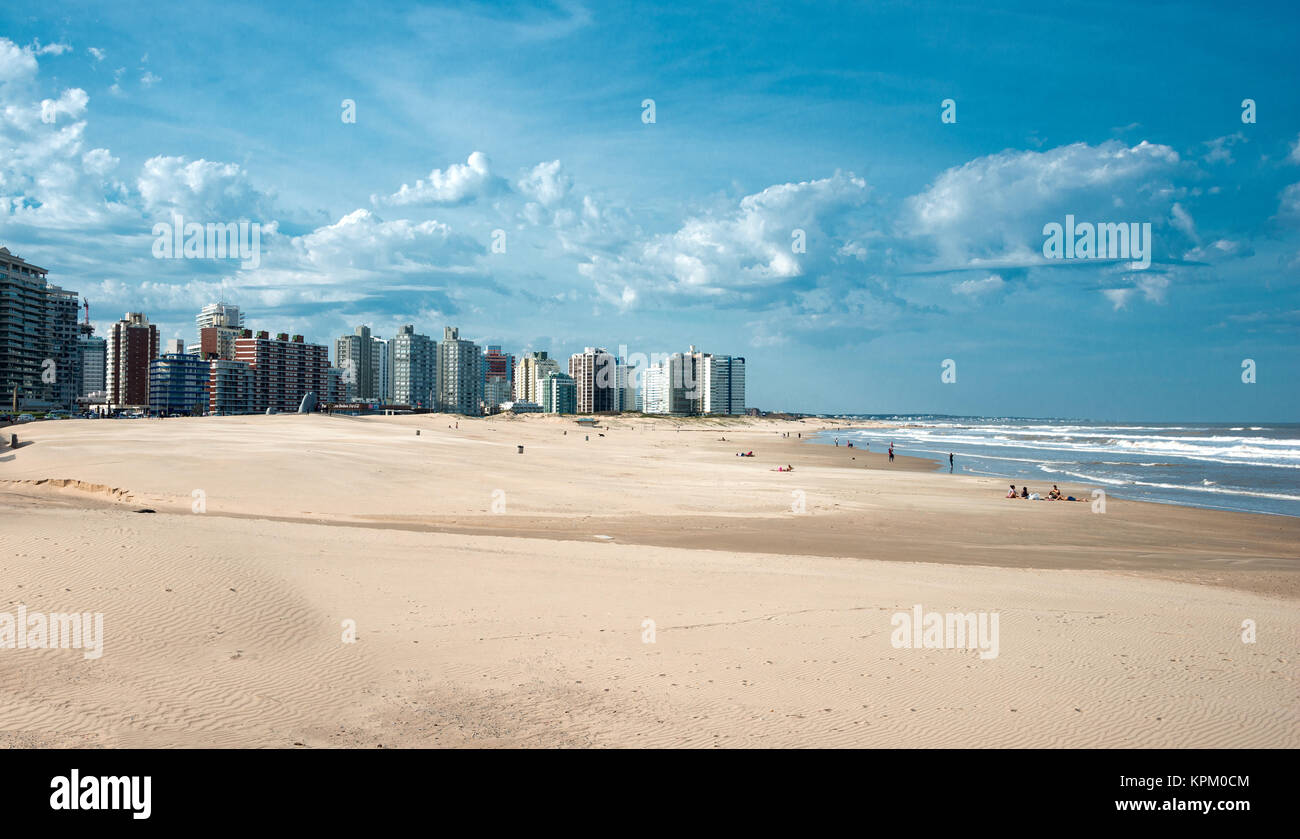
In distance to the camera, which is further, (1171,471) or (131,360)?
(131,360)

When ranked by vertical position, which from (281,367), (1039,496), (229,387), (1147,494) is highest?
(281,367)

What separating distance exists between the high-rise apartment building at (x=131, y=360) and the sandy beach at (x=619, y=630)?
189 metres

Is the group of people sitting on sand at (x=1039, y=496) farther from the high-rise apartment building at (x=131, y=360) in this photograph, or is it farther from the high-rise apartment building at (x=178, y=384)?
the high-rise apartment building at (x=131, y=360)

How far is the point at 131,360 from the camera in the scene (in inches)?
6978

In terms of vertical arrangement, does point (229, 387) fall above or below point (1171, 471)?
above

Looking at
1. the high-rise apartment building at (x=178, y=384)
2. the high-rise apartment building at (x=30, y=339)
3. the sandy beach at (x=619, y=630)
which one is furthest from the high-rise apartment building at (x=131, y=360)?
the sandy beach at (x=619, y=630)

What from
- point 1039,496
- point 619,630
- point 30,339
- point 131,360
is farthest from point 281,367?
point 619,630

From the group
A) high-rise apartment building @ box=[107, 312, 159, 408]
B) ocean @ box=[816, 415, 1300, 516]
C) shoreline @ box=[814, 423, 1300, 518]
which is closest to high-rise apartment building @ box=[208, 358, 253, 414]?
high-rise apartment building @ box=[107, 312, 159, 408]

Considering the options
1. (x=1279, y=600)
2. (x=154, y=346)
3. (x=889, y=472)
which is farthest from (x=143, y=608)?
(x=154, y=346)

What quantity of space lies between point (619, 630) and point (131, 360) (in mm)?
212786

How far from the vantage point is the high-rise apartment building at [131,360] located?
176500 mm

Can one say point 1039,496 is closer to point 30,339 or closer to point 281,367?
point 30,339

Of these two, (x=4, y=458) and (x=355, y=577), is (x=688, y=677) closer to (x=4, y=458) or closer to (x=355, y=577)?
(x=355, y=577)

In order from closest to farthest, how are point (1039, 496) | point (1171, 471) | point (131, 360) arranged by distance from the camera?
point (1039, 496) < point (1171, 471) < point (131, 360)
